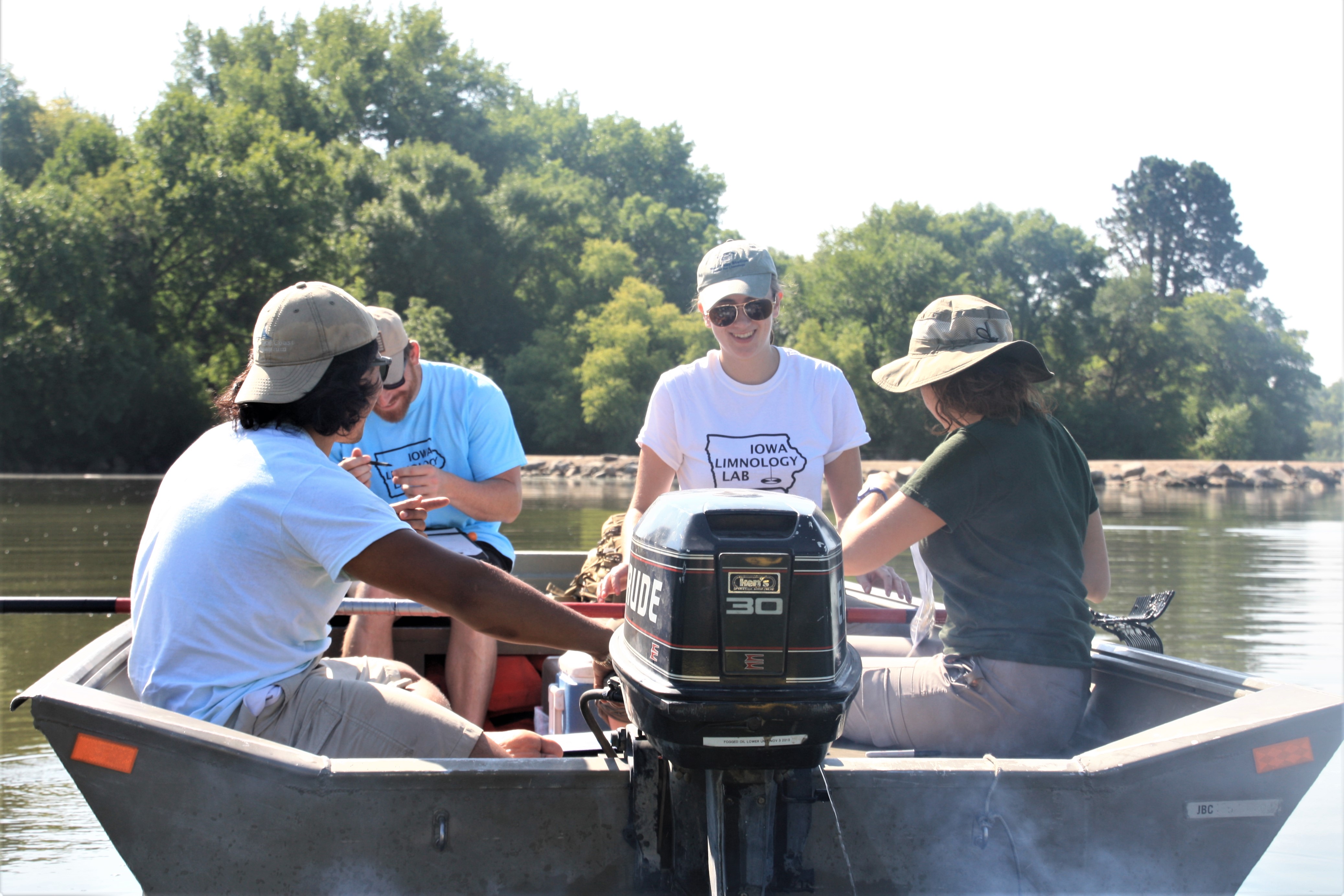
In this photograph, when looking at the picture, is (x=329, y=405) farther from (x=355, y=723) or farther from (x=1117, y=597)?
(x=1117, y=597)

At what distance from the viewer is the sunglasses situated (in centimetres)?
325

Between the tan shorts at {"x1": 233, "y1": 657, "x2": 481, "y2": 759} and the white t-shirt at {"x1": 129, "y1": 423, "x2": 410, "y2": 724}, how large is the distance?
56 millimetres

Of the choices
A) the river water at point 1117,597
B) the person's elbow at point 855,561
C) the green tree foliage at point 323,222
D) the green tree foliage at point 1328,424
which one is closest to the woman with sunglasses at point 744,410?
the person's elbow at point 855,561

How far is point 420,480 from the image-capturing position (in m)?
3.12

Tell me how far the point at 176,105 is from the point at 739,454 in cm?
3289

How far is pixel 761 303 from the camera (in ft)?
10.7

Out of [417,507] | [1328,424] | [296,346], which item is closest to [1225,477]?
[417,507]

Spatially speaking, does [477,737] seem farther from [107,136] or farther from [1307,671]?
[107,136]

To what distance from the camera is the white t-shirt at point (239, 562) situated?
1885 millimetres

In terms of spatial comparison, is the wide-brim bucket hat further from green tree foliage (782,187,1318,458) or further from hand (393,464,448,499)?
green tree foliage (782,187,1318,458)

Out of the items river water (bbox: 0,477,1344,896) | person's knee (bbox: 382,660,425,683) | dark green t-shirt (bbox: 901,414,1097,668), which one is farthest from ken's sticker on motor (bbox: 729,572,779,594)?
Answer: river water (bbox: 0,477,1344,896)

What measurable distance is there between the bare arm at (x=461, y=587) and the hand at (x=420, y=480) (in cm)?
121

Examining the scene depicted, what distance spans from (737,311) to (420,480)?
102 cm

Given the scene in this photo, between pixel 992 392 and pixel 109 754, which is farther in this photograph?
pixel 992 392
